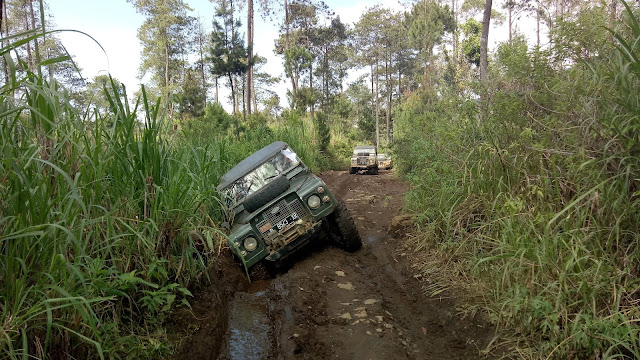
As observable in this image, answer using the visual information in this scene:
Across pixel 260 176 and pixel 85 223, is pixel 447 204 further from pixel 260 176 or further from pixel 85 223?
pixel 85 223

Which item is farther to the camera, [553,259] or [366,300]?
[366,300]

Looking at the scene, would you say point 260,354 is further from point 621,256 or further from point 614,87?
point 614,87

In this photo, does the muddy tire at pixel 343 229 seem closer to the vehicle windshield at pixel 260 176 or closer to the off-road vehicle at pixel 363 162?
the vehicle windshield at pixel 260 176

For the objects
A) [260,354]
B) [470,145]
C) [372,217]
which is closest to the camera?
[260,354]

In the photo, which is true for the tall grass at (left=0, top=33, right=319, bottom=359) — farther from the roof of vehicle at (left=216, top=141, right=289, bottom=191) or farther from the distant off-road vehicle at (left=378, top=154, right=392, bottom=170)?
the distant off-road vehicle at (left=378, top=154, right=392, bottom=170)

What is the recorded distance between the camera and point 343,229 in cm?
550

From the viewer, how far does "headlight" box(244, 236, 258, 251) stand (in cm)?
471

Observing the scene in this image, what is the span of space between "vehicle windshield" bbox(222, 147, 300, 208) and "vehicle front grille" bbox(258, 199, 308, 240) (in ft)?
2.12

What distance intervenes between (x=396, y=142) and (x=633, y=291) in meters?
9.86

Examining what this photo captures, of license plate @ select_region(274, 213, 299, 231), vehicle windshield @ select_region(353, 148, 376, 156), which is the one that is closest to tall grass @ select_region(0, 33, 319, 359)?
license plate @ select_region(274, 213, 299, 231)

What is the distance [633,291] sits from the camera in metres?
2.36

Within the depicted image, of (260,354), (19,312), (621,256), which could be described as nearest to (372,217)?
(260,354)

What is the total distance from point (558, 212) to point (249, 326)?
293 centimetres

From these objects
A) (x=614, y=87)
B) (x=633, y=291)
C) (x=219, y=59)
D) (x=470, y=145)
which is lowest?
(x=633, y=291)
